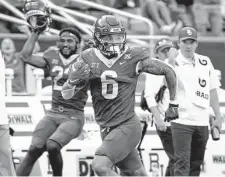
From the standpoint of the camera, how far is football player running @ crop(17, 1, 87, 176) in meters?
10.9

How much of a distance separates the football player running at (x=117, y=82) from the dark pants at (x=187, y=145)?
4.58 ft

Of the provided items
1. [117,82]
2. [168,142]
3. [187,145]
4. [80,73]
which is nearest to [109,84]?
[117,82]

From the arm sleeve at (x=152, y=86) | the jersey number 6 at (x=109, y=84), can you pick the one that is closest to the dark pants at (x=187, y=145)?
the arm sleeve at (x=152, y=86)

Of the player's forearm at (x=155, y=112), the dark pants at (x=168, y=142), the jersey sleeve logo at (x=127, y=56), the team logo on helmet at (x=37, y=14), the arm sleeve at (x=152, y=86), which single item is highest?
the team logo on helmet at (x=37, y=14)

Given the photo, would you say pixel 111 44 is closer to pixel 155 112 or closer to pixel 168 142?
pixel 155 112

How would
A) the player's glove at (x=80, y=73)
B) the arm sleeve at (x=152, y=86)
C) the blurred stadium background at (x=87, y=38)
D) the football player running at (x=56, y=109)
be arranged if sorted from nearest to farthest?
the player's glove at (x=80, y=73) → the football player running at (x=56, y=109) → the arm sleeve at (x=152, y=86) → the blurred stadium background at (x=87, y=38)

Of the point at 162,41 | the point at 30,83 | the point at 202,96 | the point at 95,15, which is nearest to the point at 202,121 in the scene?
the point at 202,96

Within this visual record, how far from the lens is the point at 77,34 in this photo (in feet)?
37.6

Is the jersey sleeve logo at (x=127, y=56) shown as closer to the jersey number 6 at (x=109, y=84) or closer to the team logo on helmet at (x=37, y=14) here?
the jersey number 6 at (x=109, y=84)

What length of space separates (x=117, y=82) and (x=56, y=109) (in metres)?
2.16

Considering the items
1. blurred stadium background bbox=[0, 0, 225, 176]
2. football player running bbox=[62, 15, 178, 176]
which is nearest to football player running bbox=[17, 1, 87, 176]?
blurred stadium background bbox=[0, 0, 225, 176]

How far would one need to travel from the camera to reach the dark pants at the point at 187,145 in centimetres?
1078

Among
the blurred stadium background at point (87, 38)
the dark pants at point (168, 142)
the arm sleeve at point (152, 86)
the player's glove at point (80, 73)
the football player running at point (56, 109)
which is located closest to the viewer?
the player's glove at point (80, 73)

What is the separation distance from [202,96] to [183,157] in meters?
0.75
